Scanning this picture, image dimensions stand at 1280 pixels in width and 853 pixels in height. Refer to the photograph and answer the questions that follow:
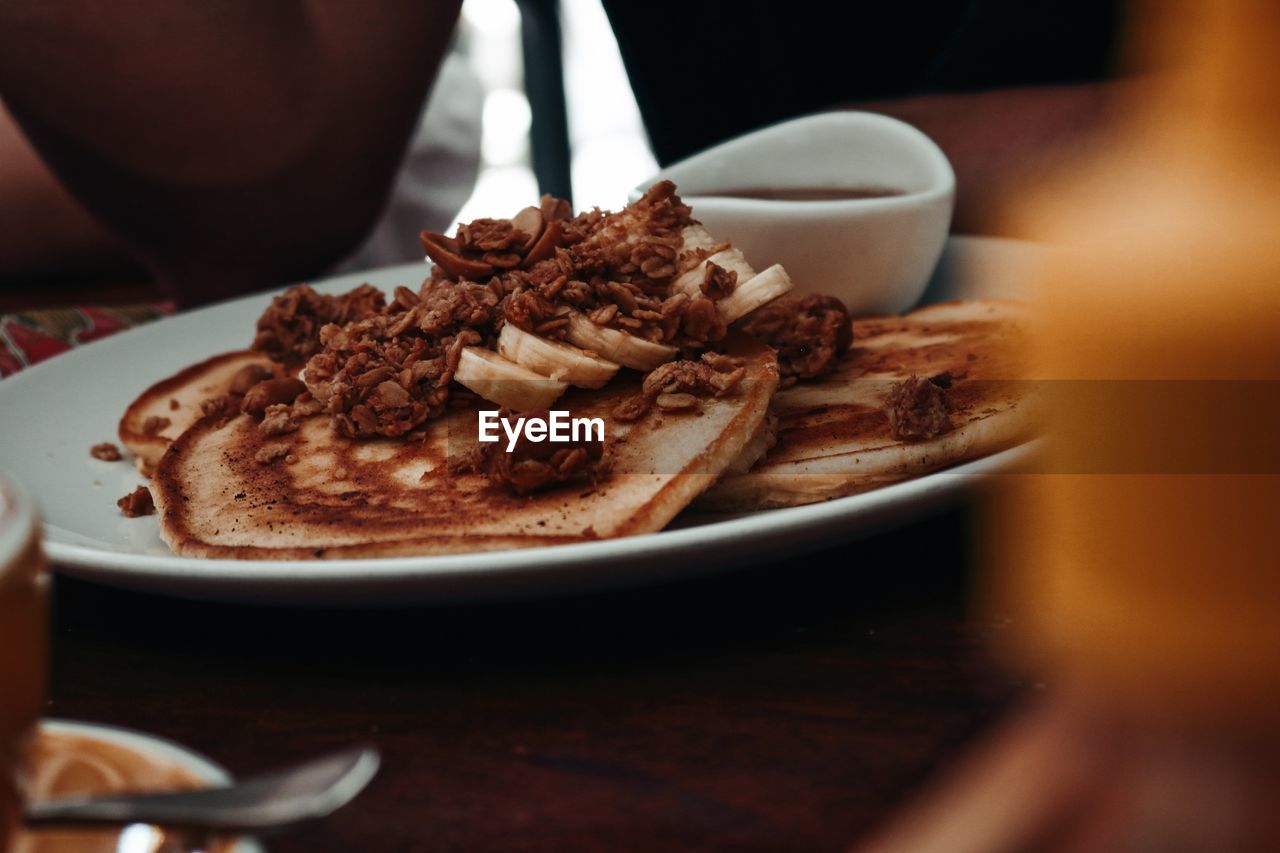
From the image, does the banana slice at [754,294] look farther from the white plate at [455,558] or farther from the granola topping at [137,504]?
the granola topping at [137,504]

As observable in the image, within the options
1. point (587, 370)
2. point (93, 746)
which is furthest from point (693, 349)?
point (93, 746)

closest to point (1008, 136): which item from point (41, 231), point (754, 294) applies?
point (754, 294)

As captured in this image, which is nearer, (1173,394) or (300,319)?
(1173,394)

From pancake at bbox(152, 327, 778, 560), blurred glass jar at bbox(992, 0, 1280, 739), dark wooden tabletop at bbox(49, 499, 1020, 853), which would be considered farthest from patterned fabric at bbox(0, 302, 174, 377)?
blurred glass jar at bbox(992, 0, 1280, 739)

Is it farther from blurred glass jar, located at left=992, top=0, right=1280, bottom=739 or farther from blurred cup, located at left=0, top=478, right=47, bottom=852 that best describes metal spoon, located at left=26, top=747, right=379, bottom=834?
blurred glass jar, located at left=992, top=0, right=1280, bottom=739

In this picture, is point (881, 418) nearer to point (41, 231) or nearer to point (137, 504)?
point (137, 504)
